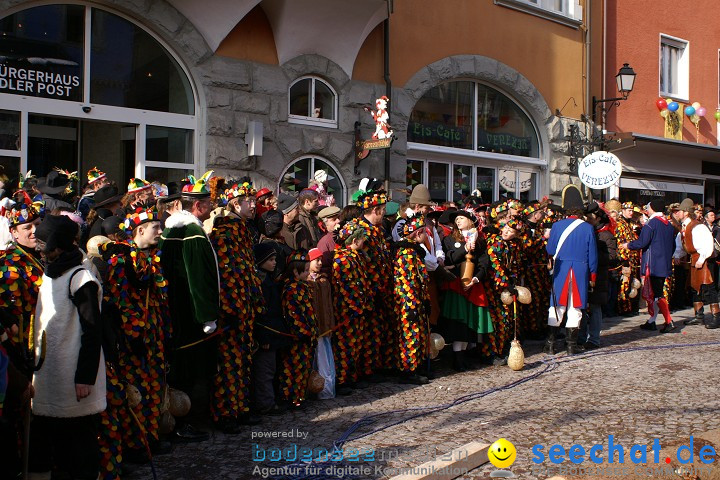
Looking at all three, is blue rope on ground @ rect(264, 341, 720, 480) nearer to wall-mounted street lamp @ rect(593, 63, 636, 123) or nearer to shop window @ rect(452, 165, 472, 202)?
shop window @ rect(452, 165, 472, 202)

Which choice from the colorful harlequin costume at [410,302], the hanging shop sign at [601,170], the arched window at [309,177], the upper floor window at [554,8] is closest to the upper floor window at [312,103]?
the arched window at [309,177]

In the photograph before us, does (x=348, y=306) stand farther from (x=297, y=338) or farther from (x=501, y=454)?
(x=501, y=454)

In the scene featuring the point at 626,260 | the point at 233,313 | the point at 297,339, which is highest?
the point at 626,260

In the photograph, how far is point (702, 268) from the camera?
1236 centimetres

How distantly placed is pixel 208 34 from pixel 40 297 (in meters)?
7.44

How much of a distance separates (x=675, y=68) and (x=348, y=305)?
16125 mm

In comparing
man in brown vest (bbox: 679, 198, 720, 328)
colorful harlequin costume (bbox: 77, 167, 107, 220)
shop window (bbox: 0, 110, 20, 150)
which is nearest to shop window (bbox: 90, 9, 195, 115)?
shop window (bbox: 0, 110, 20, 150)

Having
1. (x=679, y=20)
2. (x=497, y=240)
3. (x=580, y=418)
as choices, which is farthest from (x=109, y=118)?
(x=679, y=20)

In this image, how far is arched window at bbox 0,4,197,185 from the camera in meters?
9.61

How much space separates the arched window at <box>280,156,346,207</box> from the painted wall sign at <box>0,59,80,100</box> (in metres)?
3.40

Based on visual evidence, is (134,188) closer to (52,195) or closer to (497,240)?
(52,195)

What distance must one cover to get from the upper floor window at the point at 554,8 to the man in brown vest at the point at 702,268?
6.08m

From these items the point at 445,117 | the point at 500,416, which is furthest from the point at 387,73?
the point at 500,416

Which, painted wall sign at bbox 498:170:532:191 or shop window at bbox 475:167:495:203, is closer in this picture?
shop window at bbox 475:167:495:203
